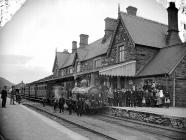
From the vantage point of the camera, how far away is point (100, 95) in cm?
1587

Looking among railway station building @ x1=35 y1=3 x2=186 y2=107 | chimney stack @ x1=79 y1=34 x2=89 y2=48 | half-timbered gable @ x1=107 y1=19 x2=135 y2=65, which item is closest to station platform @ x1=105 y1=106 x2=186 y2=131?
railway station building @ x1=35 y1=3 x2=186 y2=107

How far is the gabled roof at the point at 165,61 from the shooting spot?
53.0ft

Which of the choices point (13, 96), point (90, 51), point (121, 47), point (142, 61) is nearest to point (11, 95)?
point (13, 96)

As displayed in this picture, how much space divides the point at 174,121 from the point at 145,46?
1090cm

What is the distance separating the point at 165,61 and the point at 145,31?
4.65 metres

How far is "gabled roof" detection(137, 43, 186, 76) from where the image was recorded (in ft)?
53.0

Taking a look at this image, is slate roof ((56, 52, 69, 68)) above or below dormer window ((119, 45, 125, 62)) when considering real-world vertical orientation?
above

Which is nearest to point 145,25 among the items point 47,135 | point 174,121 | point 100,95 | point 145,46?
point 145,46

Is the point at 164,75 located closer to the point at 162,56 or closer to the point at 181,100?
the point at 181,100

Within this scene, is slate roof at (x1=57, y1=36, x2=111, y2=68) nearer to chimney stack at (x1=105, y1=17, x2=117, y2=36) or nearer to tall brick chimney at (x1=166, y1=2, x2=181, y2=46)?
chimney stack at (x1=105, y1=17, x2=117, y2=36)

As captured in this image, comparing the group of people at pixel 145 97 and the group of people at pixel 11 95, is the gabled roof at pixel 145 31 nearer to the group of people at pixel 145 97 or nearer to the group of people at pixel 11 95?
the group of people at pixel 145 97

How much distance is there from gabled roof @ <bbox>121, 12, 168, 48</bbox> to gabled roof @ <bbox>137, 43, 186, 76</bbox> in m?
1.34

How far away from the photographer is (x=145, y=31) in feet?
69.6

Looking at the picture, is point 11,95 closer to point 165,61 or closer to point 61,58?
point 165,61
